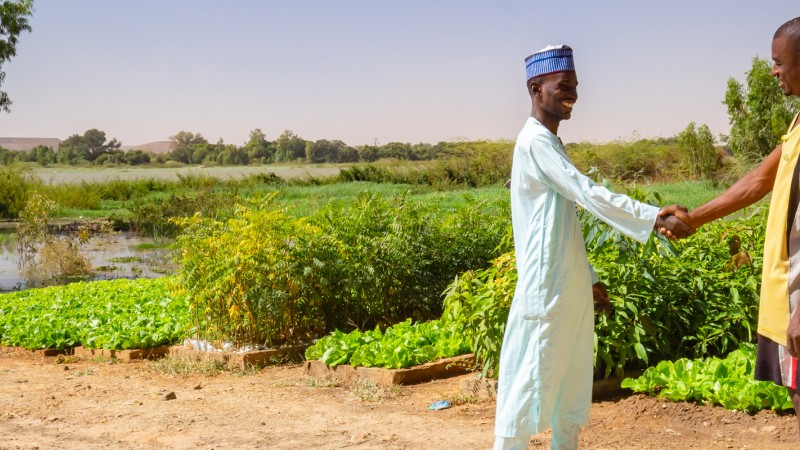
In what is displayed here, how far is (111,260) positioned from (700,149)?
1775 centimetres

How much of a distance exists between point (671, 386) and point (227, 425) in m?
2.72

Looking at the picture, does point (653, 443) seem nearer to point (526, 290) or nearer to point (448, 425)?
point (448, 425)

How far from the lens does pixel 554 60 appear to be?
12.4 ft

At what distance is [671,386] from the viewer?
5.22m

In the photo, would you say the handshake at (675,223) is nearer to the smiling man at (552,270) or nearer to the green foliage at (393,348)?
the smiling man at (552,270)

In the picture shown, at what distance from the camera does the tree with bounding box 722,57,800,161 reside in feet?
83.6

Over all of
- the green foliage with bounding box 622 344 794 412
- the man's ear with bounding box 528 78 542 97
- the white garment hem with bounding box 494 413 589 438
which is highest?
the man's ear with bounding box 528 78 542 97

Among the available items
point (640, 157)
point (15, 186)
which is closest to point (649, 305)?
point (15, 186)

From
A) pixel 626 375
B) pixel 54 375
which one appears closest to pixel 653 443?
pixel 626 375

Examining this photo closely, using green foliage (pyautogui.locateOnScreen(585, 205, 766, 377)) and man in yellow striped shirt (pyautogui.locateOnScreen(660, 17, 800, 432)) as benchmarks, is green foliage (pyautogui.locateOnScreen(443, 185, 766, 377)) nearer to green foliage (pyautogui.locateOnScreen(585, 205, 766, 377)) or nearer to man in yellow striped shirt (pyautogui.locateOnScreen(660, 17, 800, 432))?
green foliage (pyautogui.locateOnScreen(585, 205, 766, 377))

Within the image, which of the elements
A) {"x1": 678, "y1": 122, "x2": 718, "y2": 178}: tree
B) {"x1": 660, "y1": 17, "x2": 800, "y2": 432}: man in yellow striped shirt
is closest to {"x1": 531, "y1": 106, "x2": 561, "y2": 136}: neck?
{"x1": 660, "y1": 17, "x2": 800, "y2": 432}: man in yellow striped shirt

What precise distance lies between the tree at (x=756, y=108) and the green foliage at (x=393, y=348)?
66.6 ft

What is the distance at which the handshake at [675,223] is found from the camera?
12.1 feet

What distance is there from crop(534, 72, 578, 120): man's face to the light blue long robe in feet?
0.32
